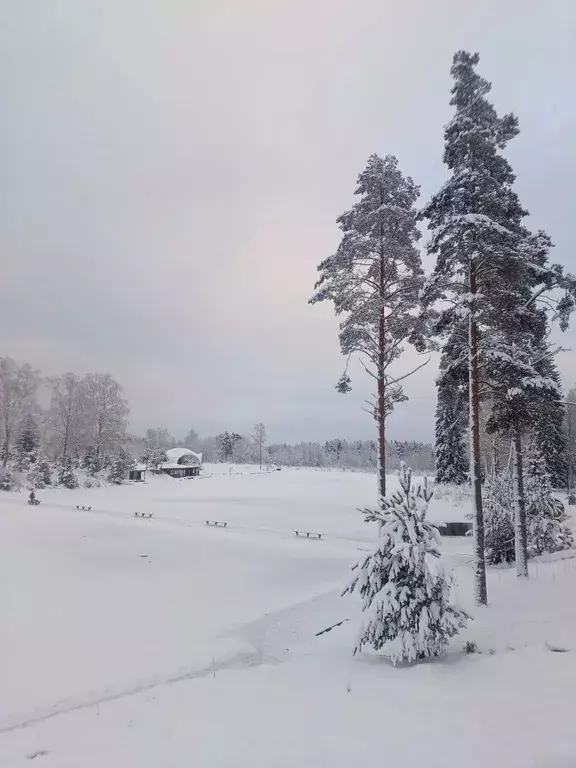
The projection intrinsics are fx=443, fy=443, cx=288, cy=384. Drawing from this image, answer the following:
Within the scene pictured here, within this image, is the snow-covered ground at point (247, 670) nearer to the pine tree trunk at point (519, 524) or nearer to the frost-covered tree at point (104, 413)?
the pine tree trunk at point (519, 524)

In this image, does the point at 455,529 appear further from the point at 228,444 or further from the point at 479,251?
the point at 228,444

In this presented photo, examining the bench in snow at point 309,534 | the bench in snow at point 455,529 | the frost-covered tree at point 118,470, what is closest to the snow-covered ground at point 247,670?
→ the bench in snow at point 309,534

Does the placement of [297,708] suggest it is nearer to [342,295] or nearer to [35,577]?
[342,295]

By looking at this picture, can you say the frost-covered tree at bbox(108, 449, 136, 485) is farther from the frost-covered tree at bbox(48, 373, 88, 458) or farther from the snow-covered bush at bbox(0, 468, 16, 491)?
the snow-covered bush at bbox(0, 468, 16, 491)

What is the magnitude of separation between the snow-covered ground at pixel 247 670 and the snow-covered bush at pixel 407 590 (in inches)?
16.4

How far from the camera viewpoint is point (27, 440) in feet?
170

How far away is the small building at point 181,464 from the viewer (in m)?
71.4

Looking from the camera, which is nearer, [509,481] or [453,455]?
[509,481]

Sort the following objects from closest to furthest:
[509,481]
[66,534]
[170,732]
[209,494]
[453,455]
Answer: [170,732] → [509,481] → [66,534] → [453,455] → [209,494]

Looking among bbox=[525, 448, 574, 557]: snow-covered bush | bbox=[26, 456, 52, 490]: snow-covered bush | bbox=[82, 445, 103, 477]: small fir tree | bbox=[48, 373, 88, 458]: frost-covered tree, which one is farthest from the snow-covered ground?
bbox=[48, 373, 88, 458]: frost-covered tree

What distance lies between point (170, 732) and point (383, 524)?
452cm

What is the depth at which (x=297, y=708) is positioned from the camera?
606 cm

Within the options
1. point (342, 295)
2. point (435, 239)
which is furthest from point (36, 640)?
point (435, 239)

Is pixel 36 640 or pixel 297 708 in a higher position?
pixel 297 708
